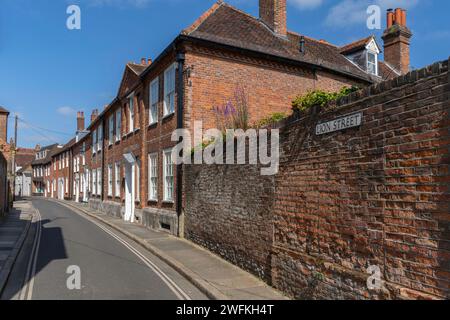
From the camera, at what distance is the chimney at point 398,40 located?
2403 centimetres

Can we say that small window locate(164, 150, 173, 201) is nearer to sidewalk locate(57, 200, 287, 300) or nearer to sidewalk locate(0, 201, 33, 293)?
sidewalk locate(57, 200, 287, 300)

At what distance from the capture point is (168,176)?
16234 mm

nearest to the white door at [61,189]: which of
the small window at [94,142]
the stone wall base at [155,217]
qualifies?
the small window at [94,142]

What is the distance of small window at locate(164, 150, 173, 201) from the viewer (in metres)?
15.9

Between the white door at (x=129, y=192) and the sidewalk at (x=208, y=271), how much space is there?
6.68 m

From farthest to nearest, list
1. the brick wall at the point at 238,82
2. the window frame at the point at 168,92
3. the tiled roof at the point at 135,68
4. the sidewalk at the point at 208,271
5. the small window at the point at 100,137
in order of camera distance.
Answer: the small window at the point at 100,137
the tiled roof at the point at 135,68
the window frame at the point at 168,92
the brick wall at the point at 238,82
the sidewalk at the point at 208,271

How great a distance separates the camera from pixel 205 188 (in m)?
12.1

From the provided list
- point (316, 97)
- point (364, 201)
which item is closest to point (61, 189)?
point (316, 97)

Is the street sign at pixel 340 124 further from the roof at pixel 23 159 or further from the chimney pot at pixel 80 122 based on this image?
the roof at pixel 23 159

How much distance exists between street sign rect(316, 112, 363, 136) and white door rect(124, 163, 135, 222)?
1592cm

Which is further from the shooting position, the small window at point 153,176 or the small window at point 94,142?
the small window at point 94,142

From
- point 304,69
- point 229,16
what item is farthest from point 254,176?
point 229,16

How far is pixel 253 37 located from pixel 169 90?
407 centimetres
